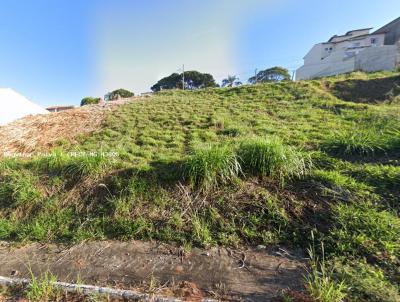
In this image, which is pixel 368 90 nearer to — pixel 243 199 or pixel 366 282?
pixel 243 199

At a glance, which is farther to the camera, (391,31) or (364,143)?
(391,31)

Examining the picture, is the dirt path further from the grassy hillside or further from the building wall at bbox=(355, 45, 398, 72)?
the building wall at bbox=(355, 45, 398, 72)

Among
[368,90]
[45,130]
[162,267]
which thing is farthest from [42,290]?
[368,90]

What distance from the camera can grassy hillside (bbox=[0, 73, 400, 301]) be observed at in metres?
2.22

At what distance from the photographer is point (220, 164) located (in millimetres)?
3152

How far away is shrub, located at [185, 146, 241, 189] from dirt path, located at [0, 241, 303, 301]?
89 cm

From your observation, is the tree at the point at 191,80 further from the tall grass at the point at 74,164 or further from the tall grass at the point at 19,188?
the tall grass at the point at 19,188

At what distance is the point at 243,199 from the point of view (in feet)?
9.72

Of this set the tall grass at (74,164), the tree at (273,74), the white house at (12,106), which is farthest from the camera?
the tree at (273,74)

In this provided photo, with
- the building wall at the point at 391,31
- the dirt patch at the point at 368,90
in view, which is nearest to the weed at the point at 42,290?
the dirt patch at the point at 368,90

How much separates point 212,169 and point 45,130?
559 centimetres

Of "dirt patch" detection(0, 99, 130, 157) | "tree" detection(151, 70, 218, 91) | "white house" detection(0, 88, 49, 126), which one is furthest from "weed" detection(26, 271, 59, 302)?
"tree" detection(151, 70, 218, 91)

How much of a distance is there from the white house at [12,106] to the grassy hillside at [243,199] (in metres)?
8.41

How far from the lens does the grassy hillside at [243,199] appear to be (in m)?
2.22
